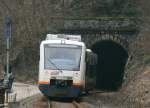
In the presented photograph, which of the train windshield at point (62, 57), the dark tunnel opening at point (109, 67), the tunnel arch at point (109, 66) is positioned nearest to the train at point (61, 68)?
the train windshield at point (62, 57)

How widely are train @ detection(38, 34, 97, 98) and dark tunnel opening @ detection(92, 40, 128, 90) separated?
2610 cm

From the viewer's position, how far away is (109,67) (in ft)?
183

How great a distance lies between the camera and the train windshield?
2720 centimetres

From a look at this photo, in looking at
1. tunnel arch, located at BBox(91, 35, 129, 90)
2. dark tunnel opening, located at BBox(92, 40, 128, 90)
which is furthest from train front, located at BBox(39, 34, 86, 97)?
dark tunnel opening, located at BBox(92, 40, 128, 90)

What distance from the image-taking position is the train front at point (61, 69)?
88.3 ft

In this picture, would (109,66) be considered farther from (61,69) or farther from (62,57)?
(61,69)

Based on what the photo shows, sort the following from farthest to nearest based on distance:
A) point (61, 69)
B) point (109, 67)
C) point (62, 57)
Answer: point (109, 67) → point (62, 57) → point (61, 69)

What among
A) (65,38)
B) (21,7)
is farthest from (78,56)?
(21,7)

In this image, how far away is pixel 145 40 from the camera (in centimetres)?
3534

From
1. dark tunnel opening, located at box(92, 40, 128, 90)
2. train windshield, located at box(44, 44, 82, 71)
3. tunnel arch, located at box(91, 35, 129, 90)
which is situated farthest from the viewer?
dark tunnel opening, located at box(92, 40, 128, 90)

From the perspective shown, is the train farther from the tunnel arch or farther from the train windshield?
the tunnel arch

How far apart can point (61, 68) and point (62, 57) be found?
65 cm

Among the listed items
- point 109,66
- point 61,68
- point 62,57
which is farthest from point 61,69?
point 109,66

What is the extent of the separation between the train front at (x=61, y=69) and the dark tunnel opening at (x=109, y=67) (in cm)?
2617
